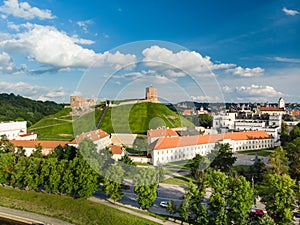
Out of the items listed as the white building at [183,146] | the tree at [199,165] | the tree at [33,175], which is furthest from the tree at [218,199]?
the white building at [183,146]

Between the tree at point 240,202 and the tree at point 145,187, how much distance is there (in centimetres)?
599

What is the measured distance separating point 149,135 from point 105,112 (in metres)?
23.8

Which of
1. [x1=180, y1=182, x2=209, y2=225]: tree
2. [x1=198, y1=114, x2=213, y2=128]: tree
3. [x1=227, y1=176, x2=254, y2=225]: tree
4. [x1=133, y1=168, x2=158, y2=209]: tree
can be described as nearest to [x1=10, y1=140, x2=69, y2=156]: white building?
[x1=133, y1=168, x2=158, y2=209]: tree

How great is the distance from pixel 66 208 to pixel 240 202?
13827 millimetres

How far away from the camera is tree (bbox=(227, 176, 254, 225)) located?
60.6 feet

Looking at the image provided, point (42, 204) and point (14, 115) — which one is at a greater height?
point (14, 115)

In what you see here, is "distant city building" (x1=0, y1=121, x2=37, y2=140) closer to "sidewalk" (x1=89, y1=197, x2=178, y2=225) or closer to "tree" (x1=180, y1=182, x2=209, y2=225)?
"sidewalk" (x1=89, y1=197, x2=178, y2=225)

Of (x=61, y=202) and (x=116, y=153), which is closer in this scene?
(x=61, y=202)

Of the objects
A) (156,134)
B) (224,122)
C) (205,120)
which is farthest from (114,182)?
(205,120)

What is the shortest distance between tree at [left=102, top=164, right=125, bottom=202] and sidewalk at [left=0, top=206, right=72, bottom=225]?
408cm

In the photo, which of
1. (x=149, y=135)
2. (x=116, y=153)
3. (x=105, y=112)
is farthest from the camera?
(x=105, y=112)

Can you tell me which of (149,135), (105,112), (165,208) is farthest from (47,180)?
(105,112)

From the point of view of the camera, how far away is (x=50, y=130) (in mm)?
66062

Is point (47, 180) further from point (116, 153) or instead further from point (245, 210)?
point (245, 210)
